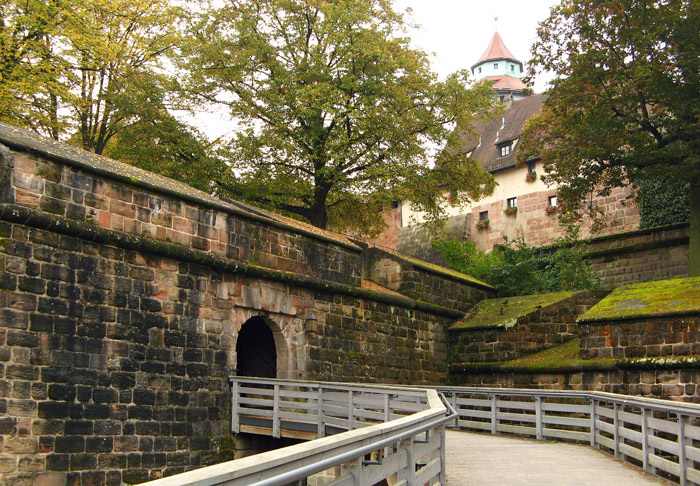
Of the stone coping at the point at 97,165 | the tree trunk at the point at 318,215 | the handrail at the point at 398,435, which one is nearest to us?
the handrail at the point at 398,435

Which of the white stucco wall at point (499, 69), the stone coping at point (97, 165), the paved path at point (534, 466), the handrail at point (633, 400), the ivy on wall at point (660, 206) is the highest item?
the white stucco wall at point (499, 69)

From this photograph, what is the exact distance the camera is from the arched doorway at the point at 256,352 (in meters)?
16.5

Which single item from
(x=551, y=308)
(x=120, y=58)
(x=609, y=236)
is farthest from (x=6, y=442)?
(x=609, y=236)

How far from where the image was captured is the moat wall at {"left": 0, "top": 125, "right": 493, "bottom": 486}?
10.0 metres

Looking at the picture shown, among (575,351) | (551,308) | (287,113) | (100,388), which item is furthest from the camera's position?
(287,113)

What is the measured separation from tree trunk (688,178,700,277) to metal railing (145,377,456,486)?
39.6 feet

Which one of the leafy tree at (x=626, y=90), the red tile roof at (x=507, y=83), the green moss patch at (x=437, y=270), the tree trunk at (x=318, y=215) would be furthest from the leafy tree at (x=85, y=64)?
the red tile roof at (x=507, y=83)

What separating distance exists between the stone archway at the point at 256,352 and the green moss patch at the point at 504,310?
18.7 feet

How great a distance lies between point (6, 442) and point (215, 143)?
14.8 metres

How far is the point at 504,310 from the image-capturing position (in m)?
20.0

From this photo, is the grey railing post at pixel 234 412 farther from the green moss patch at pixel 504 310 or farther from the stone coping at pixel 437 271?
the green moss patch at pixel 504 310

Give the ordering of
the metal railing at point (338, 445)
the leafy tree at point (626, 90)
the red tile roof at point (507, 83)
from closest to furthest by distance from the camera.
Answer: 1. the metal railing at point (338, 445)
2. the leafy tree at point (626, 90)
3. the red tile roof at point (507, 83)

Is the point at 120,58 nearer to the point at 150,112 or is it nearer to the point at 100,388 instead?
the point at 150,112

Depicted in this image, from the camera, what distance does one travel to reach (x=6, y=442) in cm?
959
